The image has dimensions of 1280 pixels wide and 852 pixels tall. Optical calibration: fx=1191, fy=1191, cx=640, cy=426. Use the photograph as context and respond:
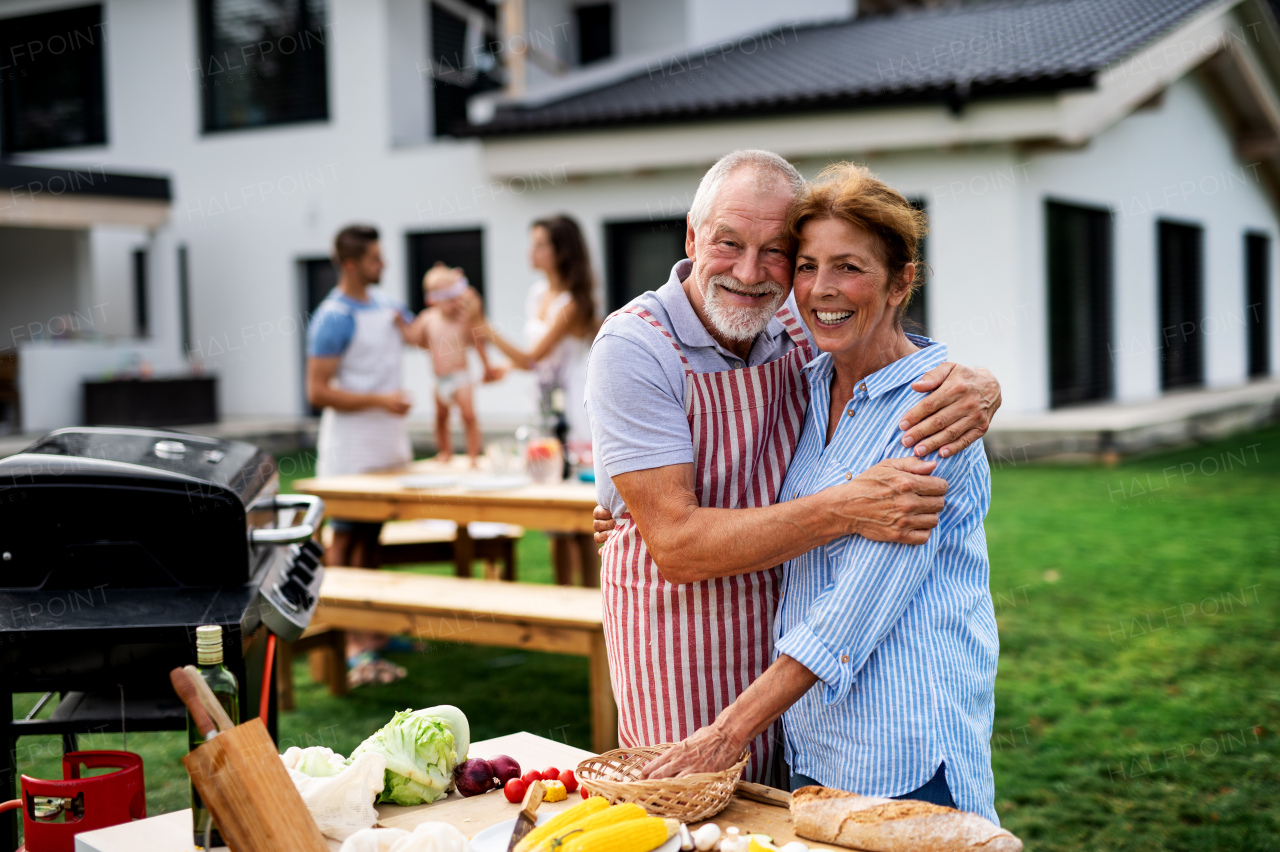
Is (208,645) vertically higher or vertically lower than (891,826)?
higher

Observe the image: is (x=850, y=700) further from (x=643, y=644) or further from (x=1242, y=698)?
(x=1242, y=698)

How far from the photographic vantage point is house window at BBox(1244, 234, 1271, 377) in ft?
68.3

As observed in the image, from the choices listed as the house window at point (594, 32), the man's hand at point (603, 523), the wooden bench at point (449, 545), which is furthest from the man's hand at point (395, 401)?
the house window at point (594, 32)

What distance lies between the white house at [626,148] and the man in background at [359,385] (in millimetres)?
7743

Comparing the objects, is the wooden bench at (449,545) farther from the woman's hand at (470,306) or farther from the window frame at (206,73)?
the window frame at (206,73)

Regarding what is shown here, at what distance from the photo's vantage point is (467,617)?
4.42 metres

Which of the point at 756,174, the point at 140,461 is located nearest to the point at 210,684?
the point at 140,461

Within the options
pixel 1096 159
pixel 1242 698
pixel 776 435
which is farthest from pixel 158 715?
pixel 1096 159

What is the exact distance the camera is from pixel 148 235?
16203mm

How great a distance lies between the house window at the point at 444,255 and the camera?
15.5m

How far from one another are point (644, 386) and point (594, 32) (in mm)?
18394

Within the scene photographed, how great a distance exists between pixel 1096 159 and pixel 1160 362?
12.5ft

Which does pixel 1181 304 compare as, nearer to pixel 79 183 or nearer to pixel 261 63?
pixel 261 63

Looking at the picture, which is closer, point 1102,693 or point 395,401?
point 1102,693
